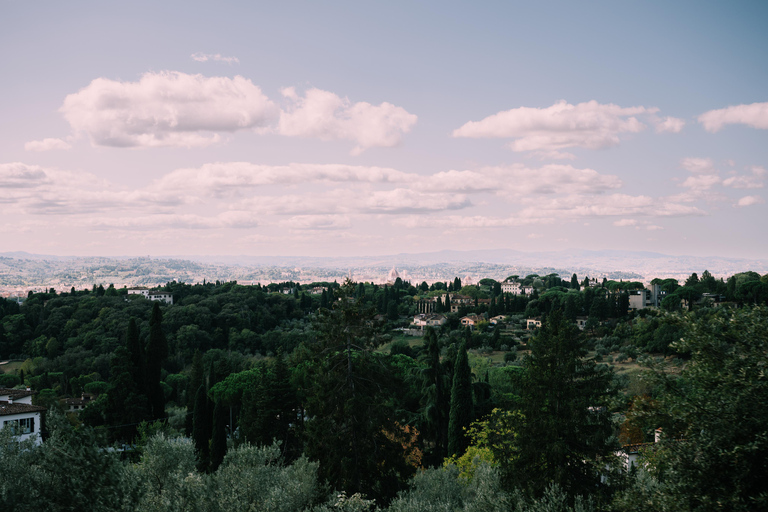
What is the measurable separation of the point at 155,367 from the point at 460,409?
29.3 meters

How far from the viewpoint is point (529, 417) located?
16.5 meters

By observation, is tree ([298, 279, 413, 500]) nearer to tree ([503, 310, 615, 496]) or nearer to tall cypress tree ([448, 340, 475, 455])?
tree ([503, 310, 615, 496])

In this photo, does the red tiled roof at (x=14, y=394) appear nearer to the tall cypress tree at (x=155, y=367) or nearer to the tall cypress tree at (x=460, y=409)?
the tall cypress tree at (x=155, y=367)

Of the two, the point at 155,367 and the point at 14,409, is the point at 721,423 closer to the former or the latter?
the point at 14,409

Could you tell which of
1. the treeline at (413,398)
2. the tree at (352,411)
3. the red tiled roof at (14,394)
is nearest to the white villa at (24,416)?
the treeline at (413,398)

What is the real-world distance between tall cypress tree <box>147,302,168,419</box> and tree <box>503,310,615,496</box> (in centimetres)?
3609

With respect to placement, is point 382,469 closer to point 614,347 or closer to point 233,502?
point 233,502

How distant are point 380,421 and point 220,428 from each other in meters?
19.2

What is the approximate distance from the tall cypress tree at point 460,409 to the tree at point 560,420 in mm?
14435

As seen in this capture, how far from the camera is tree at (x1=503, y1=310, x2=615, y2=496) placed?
50.4ft

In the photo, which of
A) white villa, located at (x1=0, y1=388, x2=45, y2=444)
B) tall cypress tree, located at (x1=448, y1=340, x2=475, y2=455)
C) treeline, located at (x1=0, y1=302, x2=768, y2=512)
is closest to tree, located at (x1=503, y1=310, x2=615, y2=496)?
treeline, located at (x1=0, y1=302, x2=768, y2=512)

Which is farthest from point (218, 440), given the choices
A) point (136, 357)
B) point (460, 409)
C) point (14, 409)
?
point (460, 409)

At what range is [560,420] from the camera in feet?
52.1

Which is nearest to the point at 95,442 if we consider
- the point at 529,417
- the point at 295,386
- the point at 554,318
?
the point at 529,417
